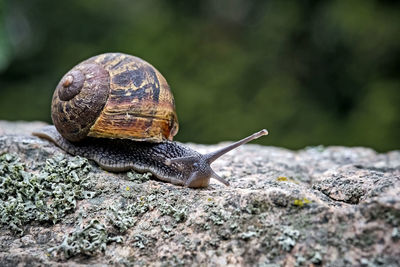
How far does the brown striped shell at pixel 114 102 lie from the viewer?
3.00 metres

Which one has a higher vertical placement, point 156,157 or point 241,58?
point 241,58

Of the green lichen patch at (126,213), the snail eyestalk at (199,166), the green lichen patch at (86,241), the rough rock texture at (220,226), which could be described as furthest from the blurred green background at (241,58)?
the green lichen patch at (86,241)

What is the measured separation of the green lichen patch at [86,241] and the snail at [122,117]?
65 cm

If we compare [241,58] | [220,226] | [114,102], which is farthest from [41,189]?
[241,58]

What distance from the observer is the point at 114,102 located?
300cm

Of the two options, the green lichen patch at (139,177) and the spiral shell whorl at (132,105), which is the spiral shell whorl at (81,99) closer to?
the spiral shell whorl at (132,105)

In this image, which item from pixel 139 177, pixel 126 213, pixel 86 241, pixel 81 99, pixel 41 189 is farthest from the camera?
pixel 81 99

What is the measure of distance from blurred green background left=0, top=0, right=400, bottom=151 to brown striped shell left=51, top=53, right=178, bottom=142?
9.72ft

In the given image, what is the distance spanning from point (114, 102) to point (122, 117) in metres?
0.12

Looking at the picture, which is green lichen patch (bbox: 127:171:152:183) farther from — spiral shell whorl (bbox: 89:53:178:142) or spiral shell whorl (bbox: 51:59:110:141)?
spiral shell whorl (bbox: 51:59:110:141)

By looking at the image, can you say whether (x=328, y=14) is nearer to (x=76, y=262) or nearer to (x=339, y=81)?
Result: (x=339, y=81)

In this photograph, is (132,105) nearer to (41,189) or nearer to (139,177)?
(139,177)

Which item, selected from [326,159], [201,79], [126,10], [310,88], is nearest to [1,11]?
[126,10]

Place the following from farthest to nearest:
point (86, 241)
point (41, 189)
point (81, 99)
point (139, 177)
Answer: point (81, 99) → point (139, 177) → point (41, 189) → point (86, 241)
